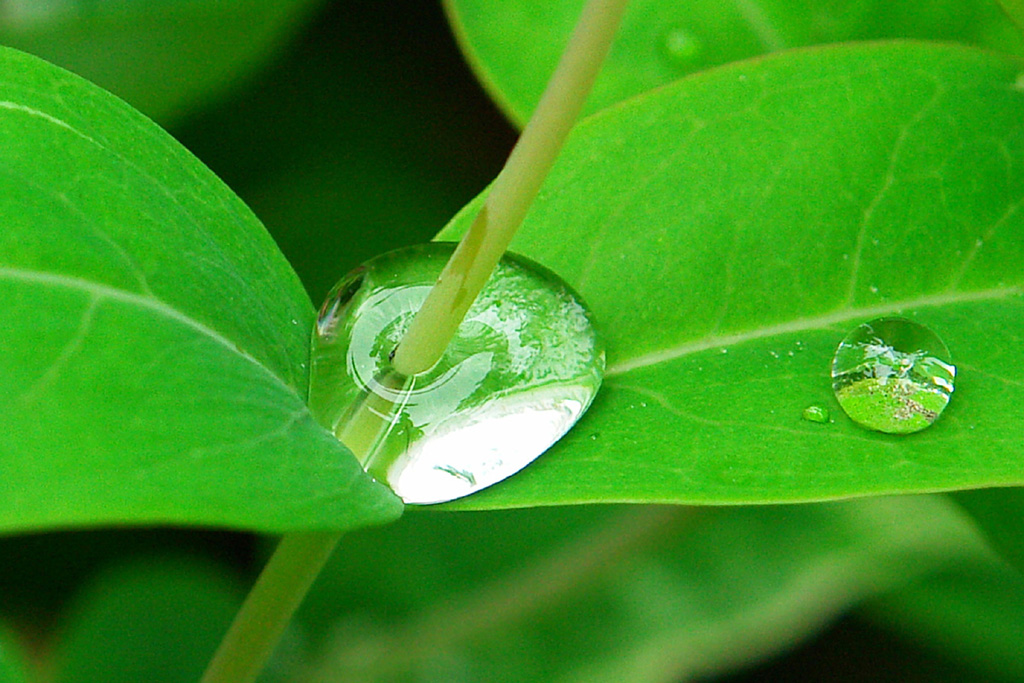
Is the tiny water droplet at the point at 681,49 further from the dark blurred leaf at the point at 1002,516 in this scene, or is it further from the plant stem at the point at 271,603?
the plant stem at the point at 271,603

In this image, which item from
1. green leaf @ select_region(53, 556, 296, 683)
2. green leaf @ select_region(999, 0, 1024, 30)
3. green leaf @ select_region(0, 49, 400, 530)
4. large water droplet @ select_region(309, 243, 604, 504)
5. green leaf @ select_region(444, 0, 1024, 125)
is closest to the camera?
green leaf @ select_region(0, 49, 400, 530)

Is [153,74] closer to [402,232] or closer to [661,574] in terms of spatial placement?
[402,232]

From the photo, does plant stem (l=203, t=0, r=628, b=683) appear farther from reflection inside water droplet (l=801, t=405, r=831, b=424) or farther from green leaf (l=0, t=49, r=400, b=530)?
reflection inside water droplet (l=801, t=405, r=831, b=424)

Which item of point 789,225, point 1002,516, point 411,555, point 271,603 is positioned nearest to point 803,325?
point 789,225

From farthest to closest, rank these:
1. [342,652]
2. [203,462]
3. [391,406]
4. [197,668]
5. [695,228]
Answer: [342,652], [197,668], [695,228], [391,406], [203,462]

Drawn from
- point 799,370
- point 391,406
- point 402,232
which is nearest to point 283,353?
point 391,406

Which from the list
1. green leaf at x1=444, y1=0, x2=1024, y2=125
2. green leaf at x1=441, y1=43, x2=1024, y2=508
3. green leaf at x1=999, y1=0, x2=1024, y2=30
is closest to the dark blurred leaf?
green leaf at x1=441, y1=43, x2=1024, y2=508
